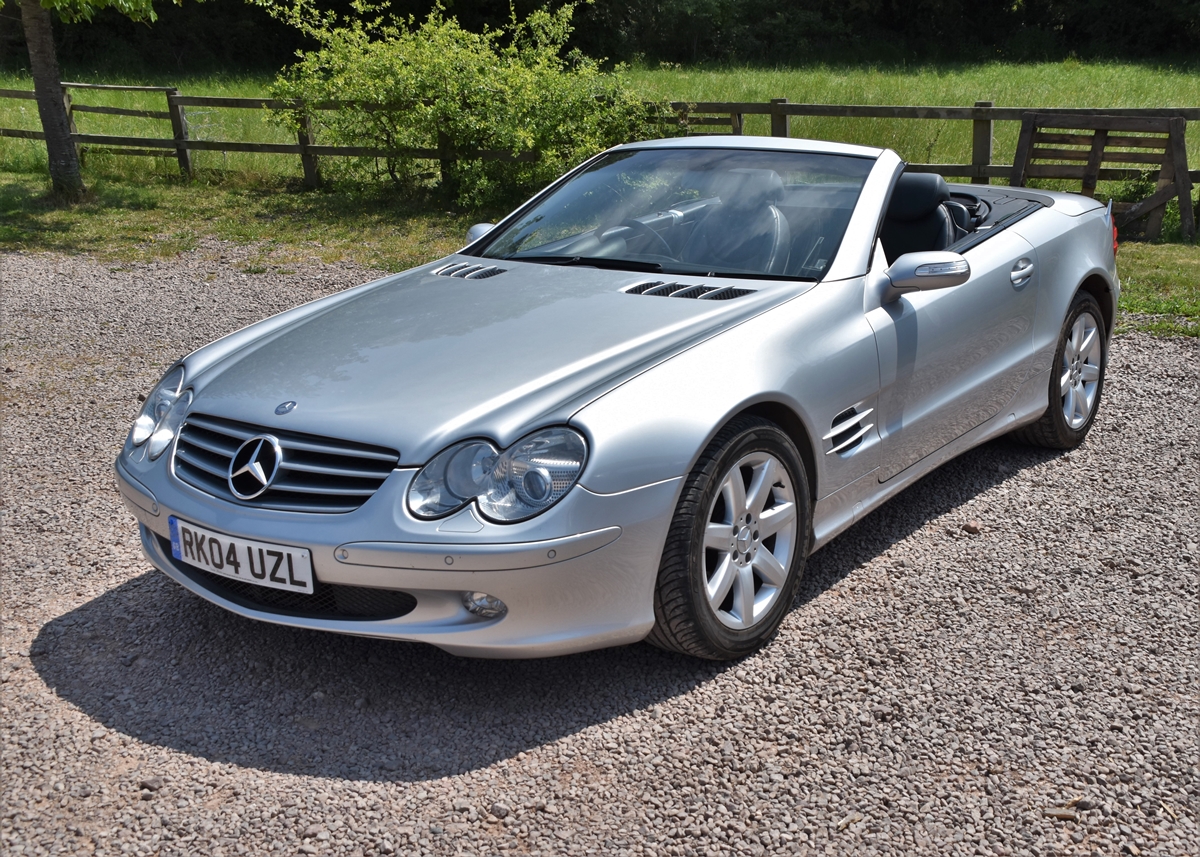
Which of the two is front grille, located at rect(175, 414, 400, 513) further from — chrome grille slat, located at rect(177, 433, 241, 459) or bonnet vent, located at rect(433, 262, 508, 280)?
bonnet vent, located at rect(433, 262, 508, 280)

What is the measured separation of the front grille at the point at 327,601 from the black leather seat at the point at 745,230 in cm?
178

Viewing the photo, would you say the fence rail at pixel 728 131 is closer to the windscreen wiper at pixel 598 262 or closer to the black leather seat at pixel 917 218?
the black leather seat at pixel 917 218

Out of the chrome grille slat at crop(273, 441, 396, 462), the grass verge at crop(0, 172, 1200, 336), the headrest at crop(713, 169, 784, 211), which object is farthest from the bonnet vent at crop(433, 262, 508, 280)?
the grass verge at crop(0, 172, 1200, 336)

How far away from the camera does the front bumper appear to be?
8.99 ft

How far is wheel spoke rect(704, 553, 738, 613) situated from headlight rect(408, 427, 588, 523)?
0.61 meters

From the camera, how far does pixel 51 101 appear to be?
12555 mm

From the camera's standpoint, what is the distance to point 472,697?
10.4 feet

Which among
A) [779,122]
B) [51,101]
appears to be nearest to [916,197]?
[779,122]

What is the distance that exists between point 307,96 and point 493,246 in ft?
31.5

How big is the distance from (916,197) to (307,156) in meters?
10.7

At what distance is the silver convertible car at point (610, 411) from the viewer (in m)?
2.82

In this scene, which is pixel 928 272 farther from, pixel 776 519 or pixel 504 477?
pixel 504 477

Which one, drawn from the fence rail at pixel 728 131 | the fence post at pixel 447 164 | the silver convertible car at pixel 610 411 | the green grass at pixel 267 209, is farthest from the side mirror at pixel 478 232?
the fence post at pixel 447 164

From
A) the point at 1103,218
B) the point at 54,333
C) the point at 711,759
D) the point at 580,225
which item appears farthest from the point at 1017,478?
the point at 54,333
